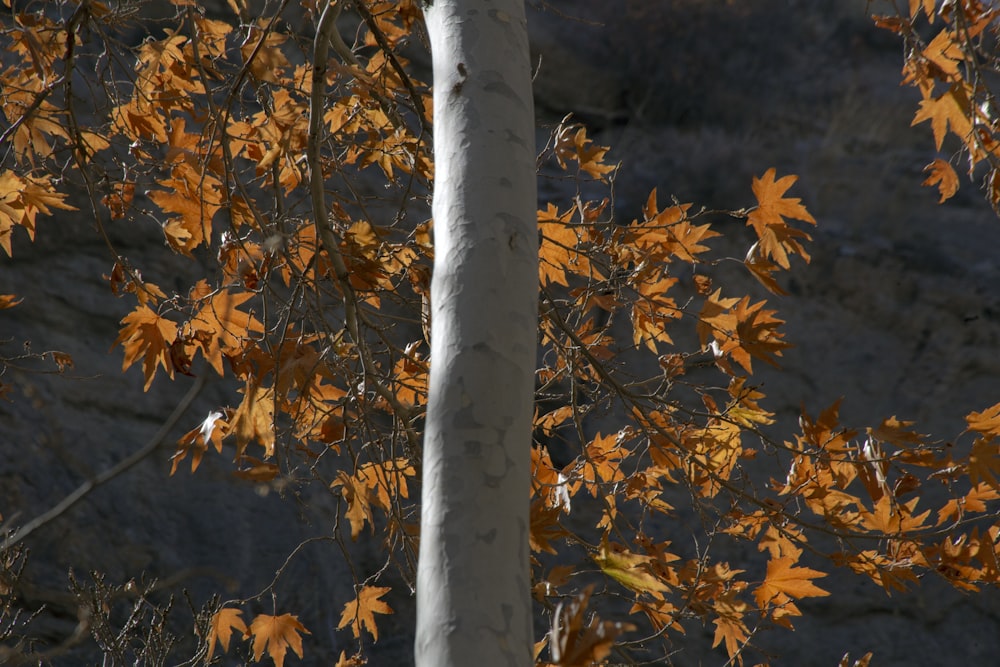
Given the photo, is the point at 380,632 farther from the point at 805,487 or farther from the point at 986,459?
the point at 986,459

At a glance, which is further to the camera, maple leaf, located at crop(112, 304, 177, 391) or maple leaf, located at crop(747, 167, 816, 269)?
maple leaf, located at crop(747, 167, 816, 269)

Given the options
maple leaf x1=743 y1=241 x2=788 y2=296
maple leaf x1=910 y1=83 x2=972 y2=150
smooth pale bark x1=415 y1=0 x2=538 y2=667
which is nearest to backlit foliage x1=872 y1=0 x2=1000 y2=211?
maple leaf x1=910 y1=83 x2=972 y2=150

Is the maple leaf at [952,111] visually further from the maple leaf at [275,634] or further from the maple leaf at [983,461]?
the maple leaf at [275,634]

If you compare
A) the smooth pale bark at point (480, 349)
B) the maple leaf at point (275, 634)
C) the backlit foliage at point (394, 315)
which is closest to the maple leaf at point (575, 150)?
the backlit foliage at point (394, 315)

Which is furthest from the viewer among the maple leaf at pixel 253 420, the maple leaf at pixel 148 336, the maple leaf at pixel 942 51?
the maple leaf at pixel 942 51

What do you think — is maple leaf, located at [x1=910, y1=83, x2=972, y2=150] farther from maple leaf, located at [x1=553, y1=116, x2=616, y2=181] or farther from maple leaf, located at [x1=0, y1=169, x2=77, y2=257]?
maple leaf, located at [x1=0, y1=169, x2=77, y2=257]

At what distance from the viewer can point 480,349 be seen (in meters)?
0.90

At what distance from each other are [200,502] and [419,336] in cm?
145

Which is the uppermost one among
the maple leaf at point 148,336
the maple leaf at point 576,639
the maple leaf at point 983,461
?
the maple leaf at point 148,336

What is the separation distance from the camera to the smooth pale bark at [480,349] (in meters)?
0.81

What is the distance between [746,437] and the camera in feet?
16.2

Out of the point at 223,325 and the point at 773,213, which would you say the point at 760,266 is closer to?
the point at 773,213

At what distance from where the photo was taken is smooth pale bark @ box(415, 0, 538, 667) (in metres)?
0.81

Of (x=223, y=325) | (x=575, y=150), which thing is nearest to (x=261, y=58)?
(x=223, y=325)
